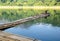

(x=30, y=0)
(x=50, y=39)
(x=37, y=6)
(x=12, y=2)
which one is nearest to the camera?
(x=50, y=39)

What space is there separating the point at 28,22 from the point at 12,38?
17478 mm

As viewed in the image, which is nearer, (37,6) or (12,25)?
(12,25)

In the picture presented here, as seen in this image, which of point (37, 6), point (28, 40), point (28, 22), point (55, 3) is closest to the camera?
point (28, 40)

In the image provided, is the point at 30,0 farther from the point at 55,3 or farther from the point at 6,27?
the point at 6,27

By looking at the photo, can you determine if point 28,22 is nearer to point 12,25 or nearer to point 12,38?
point 12,25

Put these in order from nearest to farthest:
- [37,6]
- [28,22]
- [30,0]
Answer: [28,22], [37,6], [30,0]

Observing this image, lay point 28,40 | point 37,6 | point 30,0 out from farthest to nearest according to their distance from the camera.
A: 1. point 30,0
2. point 37,6
3. point 28,40

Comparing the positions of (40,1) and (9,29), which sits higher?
(40,1)

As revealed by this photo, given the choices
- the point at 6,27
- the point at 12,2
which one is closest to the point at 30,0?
the point at 12,2

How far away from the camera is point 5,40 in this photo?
744 inches

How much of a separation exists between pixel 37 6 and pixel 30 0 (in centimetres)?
1117

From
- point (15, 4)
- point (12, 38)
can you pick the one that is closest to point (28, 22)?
→ point (12, 38)

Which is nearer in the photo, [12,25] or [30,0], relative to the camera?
[12,25]

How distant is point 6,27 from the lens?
95.9ft
